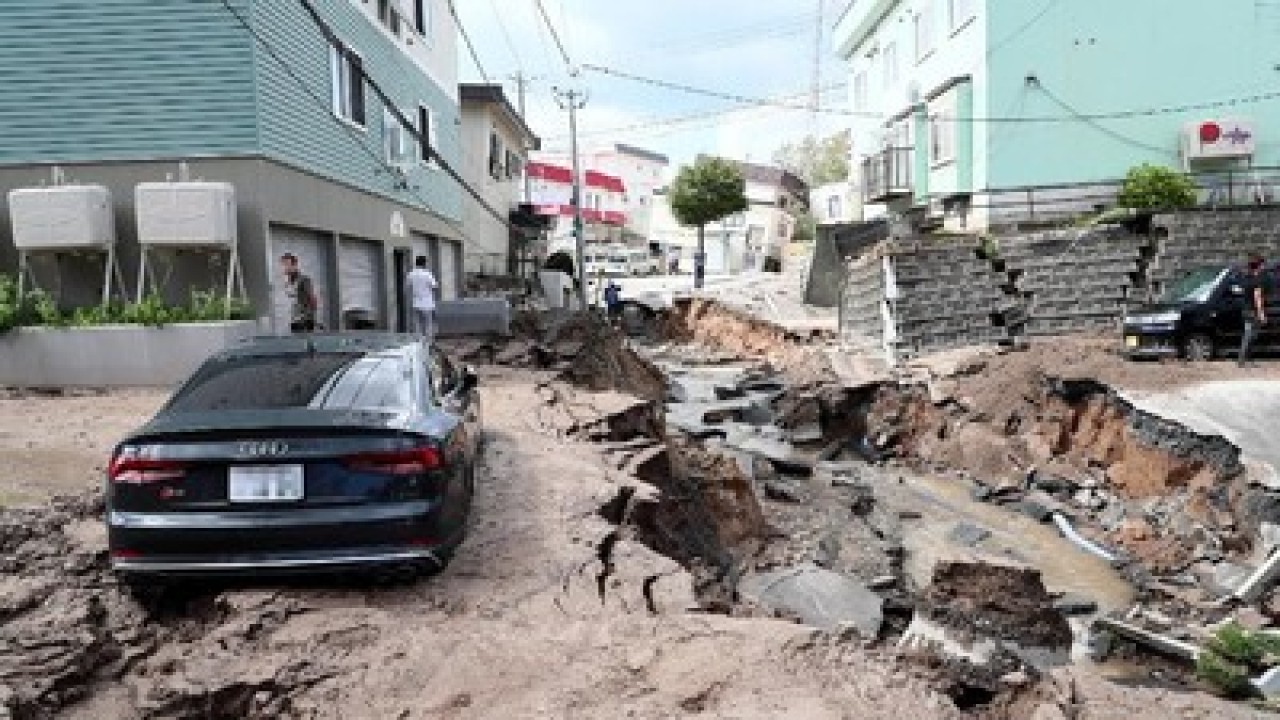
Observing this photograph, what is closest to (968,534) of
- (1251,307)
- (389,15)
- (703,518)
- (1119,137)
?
(703,518)

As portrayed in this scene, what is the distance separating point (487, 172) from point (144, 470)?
95.0 ft

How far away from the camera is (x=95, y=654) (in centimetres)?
485

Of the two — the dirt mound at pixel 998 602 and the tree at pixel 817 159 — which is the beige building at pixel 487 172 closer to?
the dirt mound at pixel 998 602

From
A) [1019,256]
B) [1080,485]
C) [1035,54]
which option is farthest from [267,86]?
[1035,54]

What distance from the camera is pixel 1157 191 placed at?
75.1ft

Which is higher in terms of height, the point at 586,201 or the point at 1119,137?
the point at 586,201

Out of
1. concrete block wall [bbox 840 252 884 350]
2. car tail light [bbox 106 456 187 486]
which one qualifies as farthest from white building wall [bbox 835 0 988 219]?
car tail light [bbox 106 456 187 486]

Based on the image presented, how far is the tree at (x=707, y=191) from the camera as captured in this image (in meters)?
50.0

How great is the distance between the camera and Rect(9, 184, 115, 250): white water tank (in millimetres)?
11781

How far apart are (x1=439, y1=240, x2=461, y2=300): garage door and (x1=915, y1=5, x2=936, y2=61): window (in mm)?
15017

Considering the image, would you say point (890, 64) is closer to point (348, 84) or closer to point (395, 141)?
point (395, 141)

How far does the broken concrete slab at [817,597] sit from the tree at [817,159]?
2761 inches

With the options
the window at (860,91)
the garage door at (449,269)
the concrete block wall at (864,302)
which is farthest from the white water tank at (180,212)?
the window at (860,91)

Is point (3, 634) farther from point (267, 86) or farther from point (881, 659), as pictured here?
point (267, 86)
